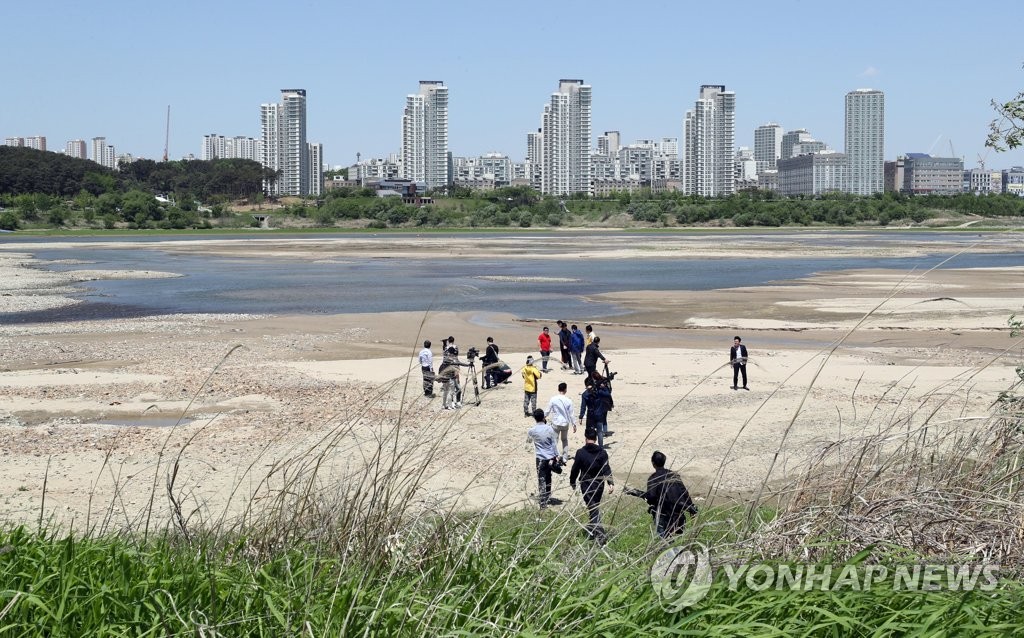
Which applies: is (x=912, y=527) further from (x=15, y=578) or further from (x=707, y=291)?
(x=707, y=291)

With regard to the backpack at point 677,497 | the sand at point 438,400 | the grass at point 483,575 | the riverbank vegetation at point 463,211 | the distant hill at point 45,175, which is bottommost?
the sand at point 438,400

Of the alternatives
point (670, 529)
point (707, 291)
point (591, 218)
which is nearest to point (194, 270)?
point (707, 291)

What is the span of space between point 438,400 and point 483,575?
47.9 feet

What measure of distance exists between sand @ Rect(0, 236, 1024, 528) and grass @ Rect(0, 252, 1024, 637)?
0.33 meters

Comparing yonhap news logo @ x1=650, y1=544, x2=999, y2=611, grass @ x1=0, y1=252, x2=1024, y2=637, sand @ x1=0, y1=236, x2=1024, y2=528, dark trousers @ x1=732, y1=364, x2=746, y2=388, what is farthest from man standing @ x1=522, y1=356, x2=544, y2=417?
yonhap news logo @ x1=650, y1=544, x2=999, y2=611

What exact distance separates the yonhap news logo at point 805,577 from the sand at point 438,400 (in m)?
0.62

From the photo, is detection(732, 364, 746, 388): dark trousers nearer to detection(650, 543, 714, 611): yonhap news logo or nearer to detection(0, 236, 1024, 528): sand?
detection(0, 236, 1024, 528): sand

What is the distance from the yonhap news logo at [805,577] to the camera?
430 centimetres

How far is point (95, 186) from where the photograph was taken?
175250 mm

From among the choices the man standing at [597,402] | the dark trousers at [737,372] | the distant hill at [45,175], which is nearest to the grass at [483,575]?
the man standing at [597,402]

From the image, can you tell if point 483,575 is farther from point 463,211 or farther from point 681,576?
point 463,211

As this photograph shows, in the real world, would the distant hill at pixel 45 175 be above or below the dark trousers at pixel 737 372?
above

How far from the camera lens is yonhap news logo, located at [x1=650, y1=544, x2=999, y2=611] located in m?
4.30

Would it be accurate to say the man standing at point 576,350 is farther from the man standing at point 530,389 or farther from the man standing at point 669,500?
the man standing at point 669,500
